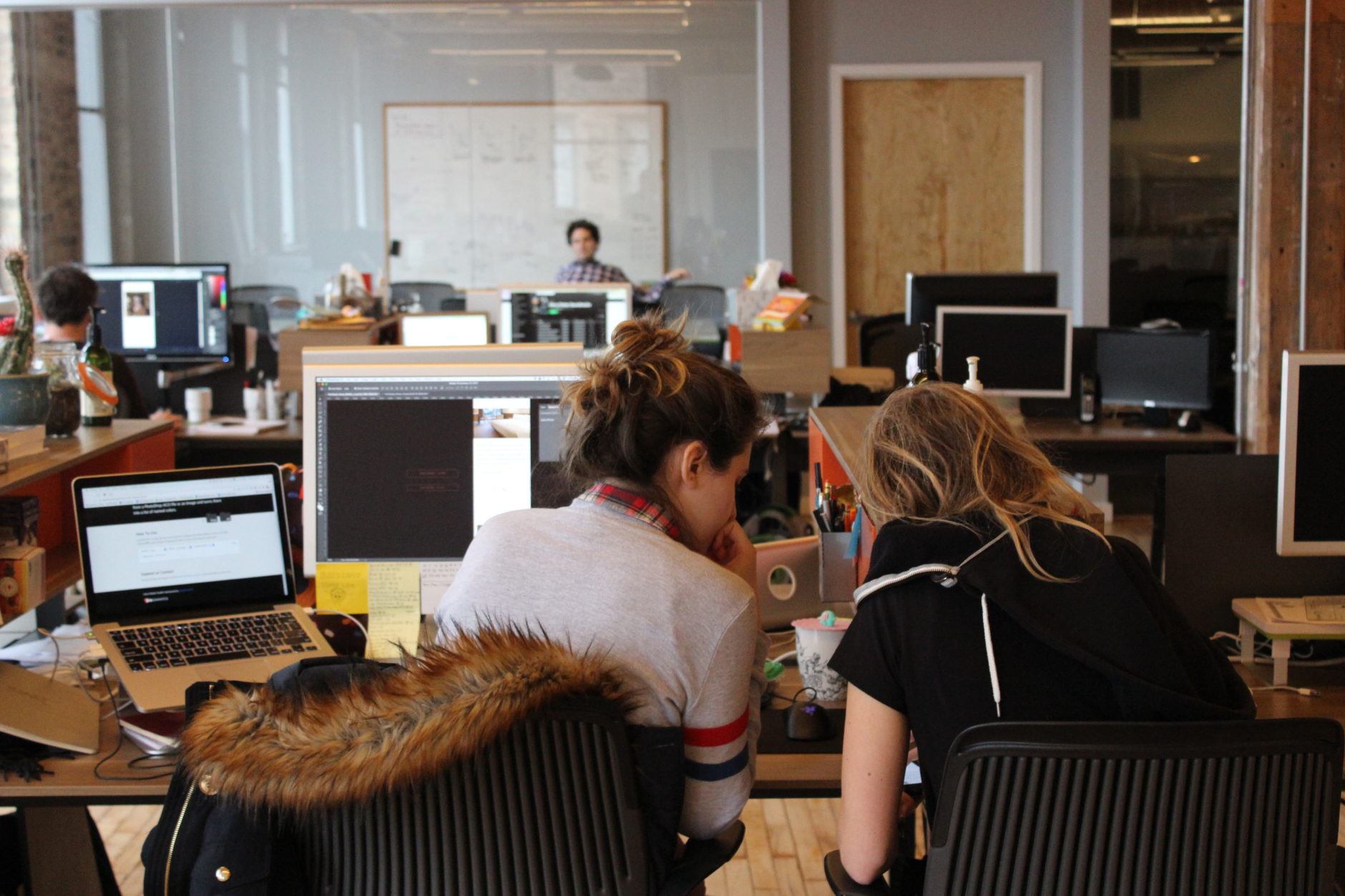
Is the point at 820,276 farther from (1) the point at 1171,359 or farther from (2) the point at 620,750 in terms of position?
(2) the point at 620,750

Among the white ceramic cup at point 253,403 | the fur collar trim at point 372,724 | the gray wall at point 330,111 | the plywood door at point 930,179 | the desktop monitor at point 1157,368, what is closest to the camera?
the fur collar trim at point 372,724

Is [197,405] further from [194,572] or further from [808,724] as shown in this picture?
[808,724]

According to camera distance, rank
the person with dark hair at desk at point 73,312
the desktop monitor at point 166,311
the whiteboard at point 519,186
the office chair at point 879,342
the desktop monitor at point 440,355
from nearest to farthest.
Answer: the desktop monitor at point 440,355 → the person with dark hair at desk at point 73,312 → the desktop monitor at point 166,311 → the office chair at point 879,342 → the whiteboard at point 519,186

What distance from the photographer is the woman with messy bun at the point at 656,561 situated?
4.43 ft

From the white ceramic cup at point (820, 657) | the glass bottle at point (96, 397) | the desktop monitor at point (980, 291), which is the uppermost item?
the desktop monitor at point (980, 291)

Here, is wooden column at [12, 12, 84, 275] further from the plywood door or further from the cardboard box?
the cardboard box

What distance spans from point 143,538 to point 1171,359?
379cm

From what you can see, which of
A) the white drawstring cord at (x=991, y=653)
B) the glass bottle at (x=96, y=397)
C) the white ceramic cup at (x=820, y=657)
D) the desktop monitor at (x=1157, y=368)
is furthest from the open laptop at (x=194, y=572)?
the desktop monitor at (x=1157, y=368)

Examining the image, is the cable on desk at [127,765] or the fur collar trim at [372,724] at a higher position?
the fur collar trim at [372,724]

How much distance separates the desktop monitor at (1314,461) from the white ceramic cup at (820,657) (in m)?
0.83

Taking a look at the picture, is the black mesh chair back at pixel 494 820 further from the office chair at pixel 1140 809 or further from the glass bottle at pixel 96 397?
the glass bottle at pixel 96 397

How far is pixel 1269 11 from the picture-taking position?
3.46 m

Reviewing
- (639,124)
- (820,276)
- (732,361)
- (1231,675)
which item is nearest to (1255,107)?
(732,361)

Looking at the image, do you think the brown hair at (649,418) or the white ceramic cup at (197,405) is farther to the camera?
the white ceramic cup at (197,405)
